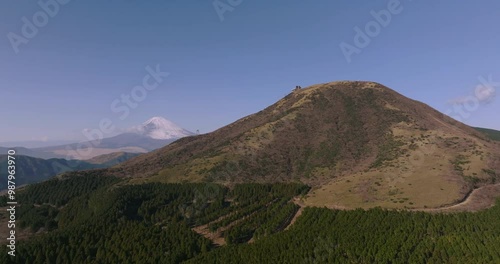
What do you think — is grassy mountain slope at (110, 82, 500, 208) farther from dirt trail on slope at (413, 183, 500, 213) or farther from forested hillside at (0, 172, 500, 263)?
forested hillside at (0, 172, 500, 263)

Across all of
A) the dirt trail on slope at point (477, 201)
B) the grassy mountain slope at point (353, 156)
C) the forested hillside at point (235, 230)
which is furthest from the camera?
the grassy mountain slope at point (353, 156)

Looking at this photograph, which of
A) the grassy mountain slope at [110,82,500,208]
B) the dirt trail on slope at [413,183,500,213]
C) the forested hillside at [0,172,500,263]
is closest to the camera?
the forested hillside at [0,172,500,263]

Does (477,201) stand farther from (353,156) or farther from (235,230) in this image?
(235,230)

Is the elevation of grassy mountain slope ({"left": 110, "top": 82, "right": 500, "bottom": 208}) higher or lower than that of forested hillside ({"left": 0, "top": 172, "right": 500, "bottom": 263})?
higher

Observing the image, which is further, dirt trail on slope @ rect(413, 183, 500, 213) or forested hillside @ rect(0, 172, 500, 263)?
dirt trail on slope @ rect(413, 183, 500, 213)

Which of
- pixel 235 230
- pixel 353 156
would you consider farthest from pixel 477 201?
pixel 235 230

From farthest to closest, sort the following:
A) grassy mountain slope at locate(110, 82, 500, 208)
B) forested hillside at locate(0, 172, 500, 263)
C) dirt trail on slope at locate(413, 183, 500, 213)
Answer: grassy mountain slope at locate(110, 82, 500, 208) → dirt trail on slope at locate(413, 183, 500, 213) → forested hillside at locate(0, 172, 500, 263)

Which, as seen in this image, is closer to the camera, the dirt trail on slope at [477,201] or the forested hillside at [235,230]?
the forested hillside at [235,230]

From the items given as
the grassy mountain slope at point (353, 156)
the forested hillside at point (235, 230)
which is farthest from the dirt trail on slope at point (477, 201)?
the forested hillside at point (235, 230)

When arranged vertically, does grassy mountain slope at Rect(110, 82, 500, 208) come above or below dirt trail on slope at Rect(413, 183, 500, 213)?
above

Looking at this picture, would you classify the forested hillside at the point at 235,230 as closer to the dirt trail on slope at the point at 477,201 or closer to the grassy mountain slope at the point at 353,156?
the dirt trail on slope at the point at 477,201

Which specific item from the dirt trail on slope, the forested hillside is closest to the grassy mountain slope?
the dirt trail on slope

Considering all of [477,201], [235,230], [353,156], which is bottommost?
[235,230]
